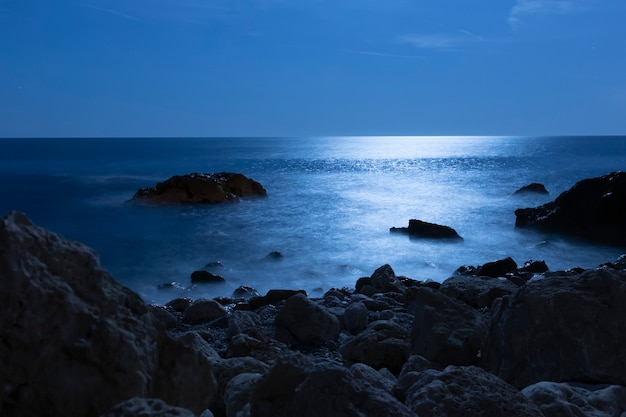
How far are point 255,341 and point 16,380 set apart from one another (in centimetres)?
382

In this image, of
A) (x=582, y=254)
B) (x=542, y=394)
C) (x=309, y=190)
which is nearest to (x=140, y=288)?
(x=542, y=394)

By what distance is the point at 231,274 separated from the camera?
16.2 meters

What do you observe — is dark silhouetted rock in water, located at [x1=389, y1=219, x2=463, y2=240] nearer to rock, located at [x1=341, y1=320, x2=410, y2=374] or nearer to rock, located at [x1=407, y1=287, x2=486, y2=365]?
rock, located at [x1=341, y1=320, x2=410, y2=374]

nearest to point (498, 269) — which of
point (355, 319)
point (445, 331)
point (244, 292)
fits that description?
point (244, 292)

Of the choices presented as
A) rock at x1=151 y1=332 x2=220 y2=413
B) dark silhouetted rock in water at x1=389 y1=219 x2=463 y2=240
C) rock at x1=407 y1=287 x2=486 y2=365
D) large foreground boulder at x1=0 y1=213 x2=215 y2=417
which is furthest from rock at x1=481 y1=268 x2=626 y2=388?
dark silhouetted rock in water at x1=389 y1=219 x2=463 y2=240

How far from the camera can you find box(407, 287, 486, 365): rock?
17.6 feet

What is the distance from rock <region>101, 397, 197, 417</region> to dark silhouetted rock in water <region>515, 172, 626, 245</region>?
2070 centimetres

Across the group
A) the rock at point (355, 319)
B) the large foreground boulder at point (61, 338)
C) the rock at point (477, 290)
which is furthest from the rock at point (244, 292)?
the large foreground boulder at point (61, 338)

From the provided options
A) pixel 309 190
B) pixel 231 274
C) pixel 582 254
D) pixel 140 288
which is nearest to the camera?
pixel 140 288

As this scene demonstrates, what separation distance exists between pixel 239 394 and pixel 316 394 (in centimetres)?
140

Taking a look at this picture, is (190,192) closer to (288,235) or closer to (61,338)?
(288,235)

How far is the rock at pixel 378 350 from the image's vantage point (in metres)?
5.91

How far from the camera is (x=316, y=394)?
2531 millimetres

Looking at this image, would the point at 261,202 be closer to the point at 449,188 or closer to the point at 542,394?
the point at 449,188
